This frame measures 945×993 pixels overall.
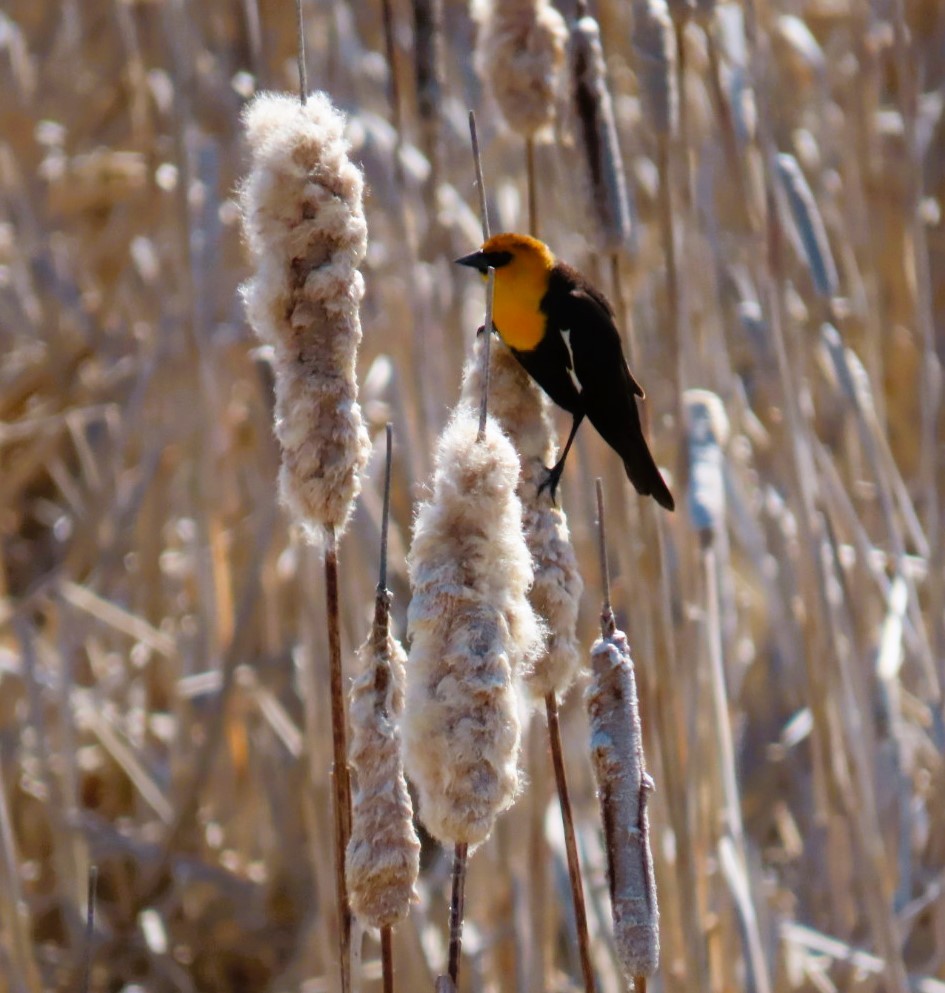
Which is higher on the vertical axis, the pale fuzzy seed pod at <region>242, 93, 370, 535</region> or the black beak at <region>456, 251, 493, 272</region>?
the black beak at <region>456, 251, 493, 272</region>

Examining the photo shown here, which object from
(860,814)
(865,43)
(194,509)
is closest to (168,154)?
(194,509)

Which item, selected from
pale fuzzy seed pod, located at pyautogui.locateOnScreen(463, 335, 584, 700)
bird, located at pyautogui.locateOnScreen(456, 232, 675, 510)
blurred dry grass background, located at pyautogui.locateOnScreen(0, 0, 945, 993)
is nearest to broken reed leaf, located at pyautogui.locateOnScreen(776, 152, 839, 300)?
blurred dry grass background, located at pyautogui.locateOnScreen(0, 0, 945, 993)

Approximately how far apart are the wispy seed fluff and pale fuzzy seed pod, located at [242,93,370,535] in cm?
6

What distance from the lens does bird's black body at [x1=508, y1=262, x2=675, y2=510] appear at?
41.9 inches

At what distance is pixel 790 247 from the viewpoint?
179 centimetres

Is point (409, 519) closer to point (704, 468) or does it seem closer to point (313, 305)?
point (704, 468)

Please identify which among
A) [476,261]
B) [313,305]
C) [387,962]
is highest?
[476,261]

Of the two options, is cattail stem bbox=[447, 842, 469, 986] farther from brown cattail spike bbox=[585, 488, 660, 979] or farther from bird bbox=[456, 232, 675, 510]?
bird bbox=[456, 232, 675, 510]

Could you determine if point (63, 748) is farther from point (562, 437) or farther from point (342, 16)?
point (342, 16)

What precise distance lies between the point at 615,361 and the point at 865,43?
3.77 feet

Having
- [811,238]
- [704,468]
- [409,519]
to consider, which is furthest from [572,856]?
[409,519]

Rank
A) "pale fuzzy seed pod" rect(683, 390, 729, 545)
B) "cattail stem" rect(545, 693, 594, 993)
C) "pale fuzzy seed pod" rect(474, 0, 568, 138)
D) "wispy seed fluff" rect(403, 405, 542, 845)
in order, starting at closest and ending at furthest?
1. "wispy seed fluff" rect(403, 405, 542, 845)
2. "cattail stem" rect(545, 693, 594, 993)
3. "pale fuzzy seed pod" rect(474, 0, 568, 138)
4. "pale fuzzy seed pod" rect(683, 390, 729, 545)

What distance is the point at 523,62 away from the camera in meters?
1.18

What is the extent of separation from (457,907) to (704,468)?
2.35 ft
